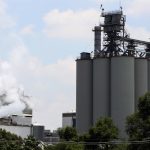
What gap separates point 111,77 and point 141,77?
252 inches

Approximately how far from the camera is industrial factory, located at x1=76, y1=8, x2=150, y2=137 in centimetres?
10162

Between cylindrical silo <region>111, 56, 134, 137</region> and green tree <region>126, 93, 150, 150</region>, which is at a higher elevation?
cylindrical silo <region>111, 56, 134, 137</region>

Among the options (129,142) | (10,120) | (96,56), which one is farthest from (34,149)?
(10,120)

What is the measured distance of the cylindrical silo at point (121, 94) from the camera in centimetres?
10100

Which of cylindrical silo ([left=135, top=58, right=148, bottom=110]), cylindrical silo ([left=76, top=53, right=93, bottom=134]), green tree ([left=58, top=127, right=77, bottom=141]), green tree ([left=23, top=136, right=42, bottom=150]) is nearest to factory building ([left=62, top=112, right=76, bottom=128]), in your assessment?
cylindrical silo ([left=76, top=53, right=93, bottom=134])

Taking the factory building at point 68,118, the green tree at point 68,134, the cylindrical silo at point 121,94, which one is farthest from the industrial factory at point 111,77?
the factory building at point 68,118

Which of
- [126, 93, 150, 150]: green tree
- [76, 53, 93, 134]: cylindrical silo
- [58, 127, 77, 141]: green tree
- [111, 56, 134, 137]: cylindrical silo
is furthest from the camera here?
[76, 53, 93, 134]: cylindrical silo

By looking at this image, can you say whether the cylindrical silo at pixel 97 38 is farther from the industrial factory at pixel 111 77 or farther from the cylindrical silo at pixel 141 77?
the cylindrical silo at pixel 141 77

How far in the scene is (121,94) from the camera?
102 meters

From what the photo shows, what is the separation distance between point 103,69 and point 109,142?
28089 millimetres

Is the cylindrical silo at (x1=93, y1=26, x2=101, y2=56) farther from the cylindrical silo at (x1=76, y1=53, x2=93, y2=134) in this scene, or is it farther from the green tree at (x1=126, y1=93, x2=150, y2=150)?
the green tree at (x1=126, y1=93, x2=150, y2=150)

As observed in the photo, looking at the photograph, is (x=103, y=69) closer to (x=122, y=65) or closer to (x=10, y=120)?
(x=122, y=65)

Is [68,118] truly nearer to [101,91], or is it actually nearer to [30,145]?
[101,91]

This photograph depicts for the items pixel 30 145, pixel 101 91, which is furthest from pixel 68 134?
pixel 101 91
